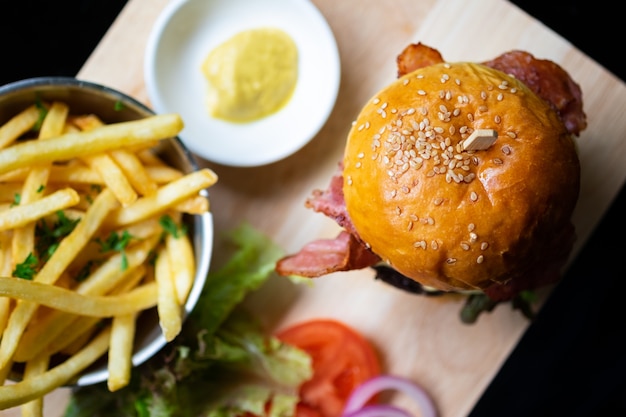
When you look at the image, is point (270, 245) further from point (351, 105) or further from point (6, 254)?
point (6, 254)

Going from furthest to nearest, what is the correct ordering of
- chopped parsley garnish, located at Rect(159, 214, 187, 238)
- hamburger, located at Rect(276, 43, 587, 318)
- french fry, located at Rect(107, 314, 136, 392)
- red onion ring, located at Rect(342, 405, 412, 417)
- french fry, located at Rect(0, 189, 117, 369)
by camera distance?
red onion ring, located at Rect(342, 405, 412, 417), chopped parsley garnish, located at Rect(159, 214, 187, 238), french fry, located at Rect(107, 314, 136, 392), french fry, located at Rect(0, 189, 117, 369), hamburger, located at Rect(276, 43, 587, 318)

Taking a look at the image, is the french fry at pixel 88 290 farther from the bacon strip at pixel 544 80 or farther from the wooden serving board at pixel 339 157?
the bacon strip at pixel 544 80

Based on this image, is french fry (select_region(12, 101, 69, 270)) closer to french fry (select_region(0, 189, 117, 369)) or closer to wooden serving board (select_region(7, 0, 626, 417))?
french fry (select_region(0, 189, 117, 369))

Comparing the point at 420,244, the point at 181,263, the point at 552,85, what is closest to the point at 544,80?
the point at 552,85

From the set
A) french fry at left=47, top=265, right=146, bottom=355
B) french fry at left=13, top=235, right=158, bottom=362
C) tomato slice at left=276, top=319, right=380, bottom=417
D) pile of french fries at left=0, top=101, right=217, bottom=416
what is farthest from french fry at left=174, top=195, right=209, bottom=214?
tomato slice at left=276, top=319, right=380, bottom=417

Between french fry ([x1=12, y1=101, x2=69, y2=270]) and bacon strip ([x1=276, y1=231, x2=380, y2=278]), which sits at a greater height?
bacon strip ([x1=276, y1=231, x2=380, y2=278])
